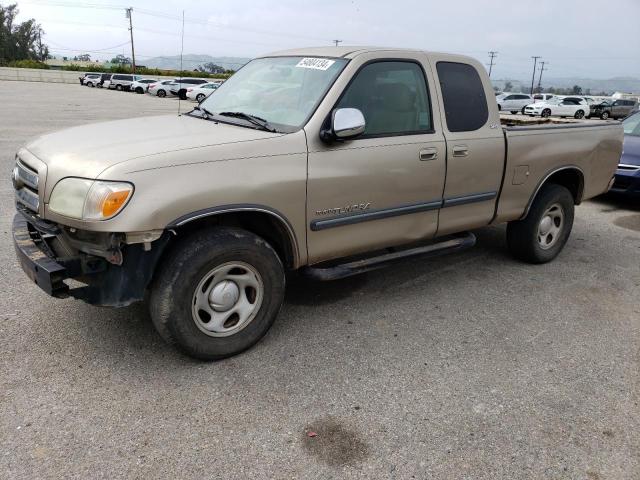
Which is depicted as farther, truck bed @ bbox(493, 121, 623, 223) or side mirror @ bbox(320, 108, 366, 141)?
truck bed @ bbox(493, 121, 623, 223)

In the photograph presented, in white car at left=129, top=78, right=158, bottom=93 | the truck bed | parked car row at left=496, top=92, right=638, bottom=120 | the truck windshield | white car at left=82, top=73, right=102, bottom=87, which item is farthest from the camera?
white car at left=82, top=73, right=102, bottom=87

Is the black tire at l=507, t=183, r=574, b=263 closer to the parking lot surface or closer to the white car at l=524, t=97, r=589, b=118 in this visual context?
the parking lot surface

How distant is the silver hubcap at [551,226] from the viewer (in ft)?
17.6

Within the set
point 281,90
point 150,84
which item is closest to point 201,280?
point 281,90

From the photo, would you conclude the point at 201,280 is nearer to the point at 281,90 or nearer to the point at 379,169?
the point at 379,169

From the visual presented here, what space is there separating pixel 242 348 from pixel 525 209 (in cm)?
310

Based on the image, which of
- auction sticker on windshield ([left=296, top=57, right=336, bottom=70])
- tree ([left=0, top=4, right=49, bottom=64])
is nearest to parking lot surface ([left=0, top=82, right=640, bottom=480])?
auction sticker on windshield ([left=296, top=57, right=336, bottom=70])

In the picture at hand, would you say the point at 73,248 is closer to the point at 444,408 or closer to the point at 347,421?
the point at 347,421

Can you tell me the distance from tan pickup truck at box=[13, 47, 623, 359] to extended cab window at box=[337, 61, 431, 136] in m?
0.01

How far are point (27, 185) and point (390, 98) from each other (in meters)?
2.50

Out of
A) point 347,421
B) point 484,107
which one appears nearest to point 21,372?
point 347,421

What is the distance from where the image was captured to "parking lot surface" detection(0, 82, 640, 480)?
258 centimetres

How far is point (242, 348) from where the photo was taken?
3438 millimetres

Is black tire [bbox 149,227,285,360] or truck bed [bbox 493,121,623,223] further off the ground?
truck bed [bbox 493,121,623,223]
